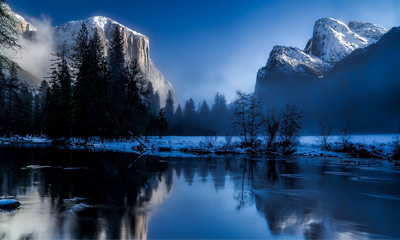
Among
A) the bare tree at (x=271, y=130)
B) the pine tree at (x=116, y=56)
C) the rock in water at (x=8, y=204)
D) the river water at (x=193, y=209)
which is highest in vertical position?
the pine tree at (x=116, y=56)

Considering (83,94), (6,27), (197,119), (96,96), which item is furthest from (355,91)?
(6,27)

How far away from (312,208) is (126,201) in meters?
5.72

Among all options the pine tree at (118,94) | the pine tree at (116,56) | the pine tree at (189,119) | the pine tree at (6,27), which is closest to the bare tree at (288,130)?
the pine tree at (118,94)

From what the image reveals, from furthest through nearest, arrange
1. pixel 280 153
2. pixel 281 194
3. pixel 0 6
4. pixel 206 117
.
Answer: pixel 206 117 < pixel 280 153 < pixel 0 6 < pixel 281 194

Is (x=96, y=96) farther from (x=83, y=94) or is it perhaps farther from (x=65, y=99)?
(x=65, y=99)

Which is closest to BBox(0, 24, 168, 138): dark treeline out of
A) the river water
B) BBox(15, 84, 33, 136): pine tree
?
BBox(15, 84, 33, 136): pine tree

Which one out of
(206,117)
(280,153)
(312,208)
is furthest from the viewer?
(206,117)

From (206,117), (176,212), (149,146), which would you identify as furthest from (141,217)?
(206,117)

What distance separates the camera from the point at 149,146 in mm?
34188

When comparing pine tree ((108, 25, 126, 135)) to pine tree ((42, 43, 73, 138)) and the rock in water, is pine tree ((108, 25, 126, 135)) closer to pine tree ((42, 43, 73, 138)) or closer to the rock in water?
pine tree ((42, 43, 73, 138))

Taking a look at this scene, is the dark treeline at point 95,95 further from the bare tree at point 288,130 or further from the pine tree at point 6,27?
the pine tree at point 6,27

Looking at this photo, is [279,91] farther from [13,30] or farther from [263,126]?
[13,30]

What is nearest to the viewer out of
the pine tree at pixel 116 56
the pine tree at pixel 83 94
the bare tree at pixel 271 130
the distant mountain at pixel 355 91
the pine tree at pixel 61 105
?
the bare tree at pixel 271 130

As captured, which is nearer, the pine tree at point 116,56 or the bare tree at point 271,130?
the bare tree at point 271,130
